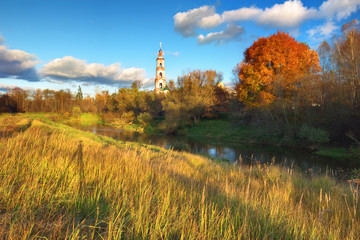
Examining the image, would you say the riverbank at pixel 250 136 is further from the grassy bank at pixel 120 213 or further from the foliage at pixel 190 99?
the grassy bank at pixel 120 213

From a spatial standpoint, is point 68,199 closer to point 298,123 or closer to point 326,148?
point 326,148

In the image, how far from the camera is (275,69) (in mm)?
24594

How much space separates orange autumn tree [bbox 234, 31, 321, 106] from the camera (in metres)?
21.3

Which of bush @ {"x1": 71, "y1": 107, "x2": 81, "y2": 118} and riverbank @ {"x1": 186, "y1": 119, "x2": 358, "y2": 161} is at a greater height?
bush @ {"x1": 71, "y1": 107, "x2": 81, "y2": 118}

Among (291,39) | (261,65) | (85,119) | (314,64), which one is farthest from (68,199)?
(85,119)

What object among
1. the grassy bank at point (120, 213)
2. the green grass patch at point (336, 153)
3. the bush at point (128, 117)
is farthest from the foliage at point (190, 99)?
the grassy bank at point (120, 213)


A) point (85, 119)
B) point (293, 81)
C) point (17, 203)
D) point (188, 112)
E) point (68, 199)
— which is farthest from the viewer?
point (85, 119)

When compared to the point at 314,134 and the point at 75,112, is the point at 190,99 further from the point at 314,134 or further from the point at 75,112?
the point at 75,112

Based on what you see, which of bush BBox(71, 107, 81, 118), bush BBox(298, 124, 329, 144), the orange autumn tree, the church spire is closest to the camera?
bush BBox(298, 124, 329, 144)

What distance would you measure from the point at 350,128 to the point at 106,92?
71.3 meters

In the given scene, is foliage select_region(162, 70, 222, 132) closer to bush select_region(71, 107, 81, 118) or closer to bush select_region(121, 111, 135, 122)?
bush select_region(121, 111, 135, 122)

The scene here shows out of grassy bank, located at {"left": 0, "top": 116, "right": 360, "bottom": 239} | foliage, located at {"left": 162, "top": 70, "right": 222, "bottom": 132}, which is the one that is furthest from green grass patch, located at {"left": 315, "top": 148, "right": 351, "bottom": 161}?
foliage, located at {"left": 162, "top": 70, "right": 222, "bottom": 132}

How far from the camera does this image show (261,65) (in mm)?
24000

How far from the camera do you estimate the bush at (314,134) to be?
17531 millimetres
